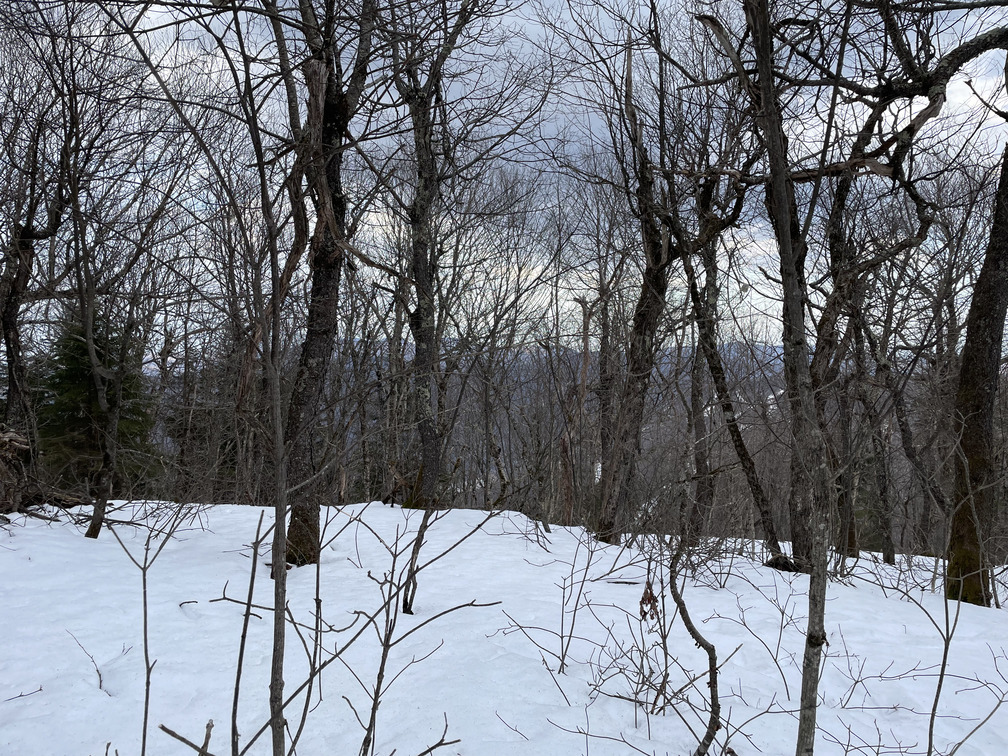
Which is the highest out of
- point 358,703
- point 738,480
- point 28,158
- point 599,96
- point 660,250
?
point 599,96

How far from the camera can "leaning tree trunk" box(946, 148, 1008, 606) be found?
15.5ft

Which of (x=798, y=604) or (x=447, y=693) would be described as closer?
(x=447, y=693)

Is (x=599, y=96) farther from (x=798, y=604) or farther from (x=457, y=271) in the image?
(x=457, y=271)

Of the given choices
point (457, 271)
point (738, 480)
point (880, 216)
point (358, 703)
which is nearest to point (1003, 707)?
point (358, 703)

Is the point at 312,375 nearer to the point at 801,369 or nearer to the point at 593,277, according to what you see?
the point at 801,369

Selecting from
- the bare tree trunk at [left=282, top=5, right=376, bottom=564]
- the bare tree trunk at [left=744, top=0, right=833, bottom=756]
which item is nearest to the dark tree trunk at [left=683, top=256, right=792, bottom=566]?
the bare tree trunk at [left=282, top=5, right=376, bottom=564]

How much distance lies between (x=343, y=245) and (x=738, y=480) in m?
7.44

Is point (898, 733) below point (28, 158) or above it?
below

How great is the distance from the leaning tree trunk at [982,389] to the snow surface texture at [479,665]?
452 millimetres

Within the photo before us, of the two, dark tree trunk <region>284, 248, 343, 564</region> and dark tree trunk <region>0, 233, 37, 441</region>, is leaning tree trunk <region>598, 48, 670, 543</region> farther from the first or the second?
dark tree trunk <region>0, 233, 37, 441</region>

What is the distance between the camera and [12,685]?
2.65m

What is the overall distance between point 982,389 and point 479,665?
429cm

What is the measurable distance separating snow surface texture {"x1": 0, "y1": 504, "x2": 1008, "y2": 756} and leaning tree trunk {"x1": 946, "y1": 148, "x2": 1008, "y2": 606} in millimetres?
452

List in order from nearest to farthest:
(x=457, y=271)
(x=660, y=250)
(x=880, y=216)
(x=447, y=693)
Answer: (x=447, y=693), (x=660, y=250), (x=880, y=216), (x=457, y=271)
